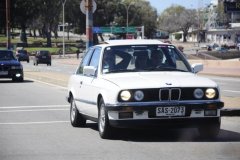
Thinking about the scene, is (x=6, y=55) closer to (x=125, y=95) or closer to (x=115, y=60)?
(x=115, y=60)

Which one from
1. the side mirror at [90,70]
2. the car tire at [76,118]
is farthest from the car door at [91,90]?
the car tire at [76,118]

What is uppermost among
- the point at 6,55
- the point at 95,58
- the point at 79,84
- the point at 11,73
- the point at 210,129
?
the point at 95,58

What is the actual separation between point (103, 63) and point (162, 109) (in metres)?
1.96

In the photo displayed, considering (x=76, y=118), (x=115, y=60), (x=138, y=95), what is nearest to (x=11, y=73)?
(x=76, y=118)

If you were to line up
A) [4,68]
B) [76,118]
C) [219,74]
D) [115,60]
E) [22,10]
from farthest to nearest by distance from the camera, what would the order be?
[22,10] < [219,74] < [4,68] < [76,118] < [115,60]

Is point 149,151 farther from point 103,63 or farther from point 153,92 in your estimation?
point 103,63

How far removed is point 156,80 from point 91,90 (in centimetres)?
169

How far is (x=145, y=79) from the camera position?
1182cm

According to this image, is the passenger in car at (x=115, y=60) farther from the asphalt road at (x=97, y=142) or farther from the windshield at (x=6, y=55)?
the windshield at (x=6, y=55)

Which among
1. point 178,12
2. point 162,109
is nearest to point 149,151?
point 162,109

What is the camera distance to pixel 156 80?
1169cm

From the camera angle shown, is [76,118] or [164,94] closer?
[164,94]

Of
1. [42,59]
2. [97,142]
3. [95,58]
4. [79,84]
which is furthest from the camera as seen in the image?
[42,59]

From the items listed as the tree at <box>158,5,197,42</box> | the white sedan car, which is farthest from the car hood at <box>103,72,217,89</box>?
the tree at <box>158,5,197,42</box>
